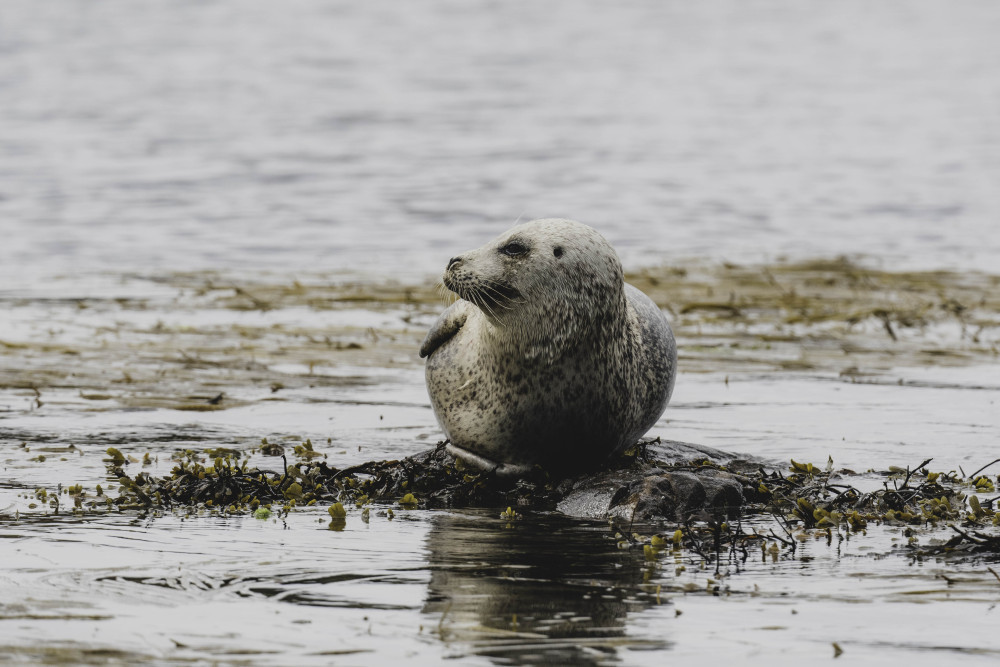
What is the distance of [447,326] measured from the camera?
690 cm

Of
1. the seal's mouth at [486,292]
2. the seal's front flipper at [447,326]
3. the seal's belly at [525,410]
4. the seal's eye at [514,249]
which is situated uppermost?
the seal's eye at [514,249]

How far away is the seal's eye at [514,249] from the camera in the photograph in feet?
20.2

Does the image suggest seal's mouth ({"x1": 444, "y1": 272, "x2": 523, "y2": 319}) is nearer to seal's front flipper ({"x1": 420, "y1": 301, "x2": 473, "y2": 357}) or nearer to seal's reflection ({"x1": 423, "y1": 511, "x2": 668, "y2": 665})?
seal's front flipper ({"x1": 420, "y1": 301, "x2": 473, "y2": 357})

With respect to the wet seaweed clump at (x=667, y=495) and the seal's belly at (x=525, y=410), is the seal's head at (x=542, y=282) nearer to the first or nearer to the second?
Answer: the seal's belly at (x=525, y=410)

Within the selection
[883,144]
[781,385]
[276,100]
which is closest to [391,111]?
[276,100]

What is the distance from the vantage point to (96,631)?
4020 millimetres

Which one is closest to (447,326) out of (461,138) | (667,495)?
(667,495)

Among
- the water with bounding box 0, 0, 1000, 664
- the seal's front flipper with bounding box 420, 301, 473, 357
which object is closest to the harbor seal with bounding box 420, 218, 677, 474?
the seal's front flipper with bounding box 420, 301, 473, 357

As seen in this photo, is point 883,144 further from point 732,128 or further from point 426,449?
point 426,449

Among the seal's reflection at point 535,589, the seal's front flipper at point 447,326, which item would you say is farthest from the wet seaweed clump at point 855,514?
the seal's front flipper at point 447,326

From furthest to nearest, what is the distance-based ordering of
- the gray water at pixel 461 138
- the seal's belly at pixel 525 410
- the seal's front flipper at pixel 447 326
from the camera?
the gray water at pixel 461 138, the seal's front flipper at pixel 447 326, the seal's belly at pixel 525 410

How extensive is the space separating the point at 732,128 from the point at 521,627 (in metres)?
27.0

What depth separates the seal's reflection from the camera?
3984mm

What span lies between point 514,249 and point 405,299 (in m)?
6.91
